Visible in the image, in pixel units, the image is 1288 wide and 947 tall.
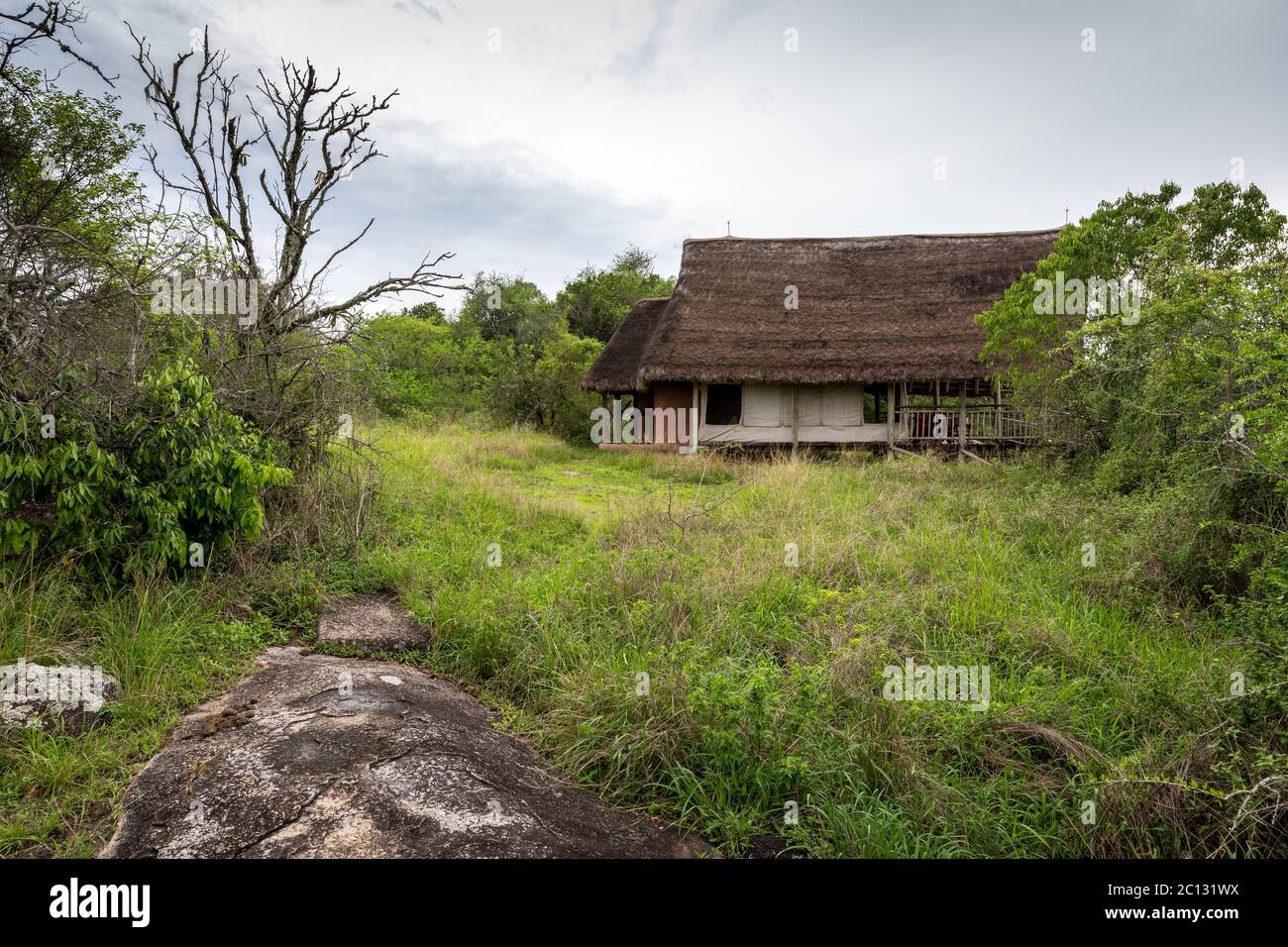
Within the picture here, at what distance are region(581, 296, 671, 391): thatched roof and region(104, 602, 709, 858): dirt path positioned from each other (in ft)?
41.8

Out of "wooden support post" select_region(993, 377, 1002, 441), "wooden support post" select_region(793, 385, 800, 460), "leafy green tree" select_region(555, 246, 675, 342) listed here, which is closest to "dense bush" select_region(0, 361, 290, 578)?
"wooden support post" select_region(793, 385, 800, 460)

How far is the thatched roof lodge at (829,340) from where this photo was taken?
14.8m

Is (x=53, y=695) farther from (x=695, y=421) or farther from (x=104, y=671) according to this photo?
(x=695, y=421)

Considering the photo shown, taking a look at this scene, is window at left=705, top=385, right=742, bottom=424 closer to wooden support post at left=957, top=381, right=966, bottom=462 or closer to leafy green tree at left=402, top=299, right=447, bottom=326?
wooden support post at left=957, top=381, right=966, bottom=462

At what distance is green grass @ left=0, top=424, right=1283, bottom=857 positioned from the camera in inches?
117

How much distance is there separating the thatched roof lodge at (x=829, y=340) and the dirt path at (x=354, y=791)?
12002 millimetres

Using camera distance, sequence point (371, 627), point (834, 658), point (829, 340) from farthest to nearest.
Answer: point (829, 340)
point (371, 627)
point (834, 658)

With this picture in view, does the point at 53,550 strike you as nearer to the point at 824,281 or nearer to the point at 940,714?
the point at 940,714

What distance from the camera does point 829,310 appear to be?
52.4ft

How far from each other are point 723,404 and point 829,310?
329 cm

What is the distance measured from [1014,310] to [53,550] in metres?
11.6
